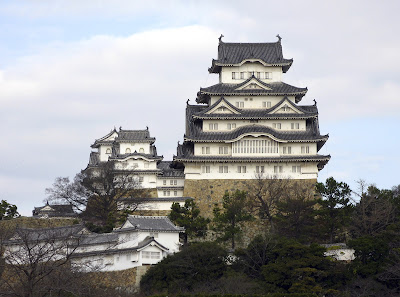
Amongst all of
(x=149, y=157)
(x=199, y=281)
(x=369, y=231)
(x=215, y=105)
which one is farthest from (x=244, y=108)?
(x=199, y=281)

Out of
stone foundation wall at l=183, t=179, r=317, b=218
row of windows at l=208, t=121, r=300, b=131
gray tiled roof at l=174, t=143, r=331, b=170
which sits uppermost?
row of windows at l=208, t=121, r=300, b=131

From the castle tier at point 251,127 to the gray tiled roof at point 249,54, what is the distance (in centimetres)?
7

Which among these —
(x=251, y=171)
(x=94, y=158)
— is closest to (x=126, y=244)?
(x=251, y=171)

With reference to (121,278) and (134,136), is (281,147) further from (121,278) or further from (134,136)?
(121,278)

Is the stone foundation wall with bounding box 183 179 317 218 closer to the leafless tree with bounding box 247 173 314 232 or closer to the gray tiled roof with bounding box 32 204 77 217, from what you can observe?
the leafless tree with bounding box 247 173 314 232

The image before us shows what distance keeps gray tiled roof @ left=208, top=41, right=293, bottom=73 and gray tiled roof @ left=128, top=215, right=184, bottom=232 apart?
1675 centimetres

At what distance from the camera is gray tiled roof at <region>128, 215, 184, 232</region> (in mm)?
53872

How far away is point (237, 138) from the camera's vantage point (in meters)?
64.2

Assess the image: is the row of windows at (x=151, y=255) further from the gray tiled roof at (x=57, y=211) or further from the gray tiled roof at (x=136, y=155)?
the gray tiled roof at (x=57, y=211)

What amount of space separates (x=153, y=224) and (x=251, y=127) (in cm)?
1394

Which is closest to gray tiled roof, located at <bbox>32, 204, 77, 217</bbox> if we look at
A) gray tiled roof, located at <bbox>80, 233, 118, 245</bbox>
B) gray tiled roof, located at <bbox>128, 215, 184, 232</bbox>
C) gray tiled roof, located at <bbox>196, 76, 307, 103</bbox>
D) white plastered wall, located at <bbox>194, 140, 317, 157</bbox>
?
white plastered wall, located at <bbox>194, 140, 317, 157</bbox>

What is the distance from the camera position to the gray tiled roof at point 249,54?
2680 inches

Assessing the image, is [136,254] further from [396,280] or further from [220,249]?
[396,280]

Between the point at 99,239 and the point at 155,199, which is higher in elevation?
the point at 155,199
